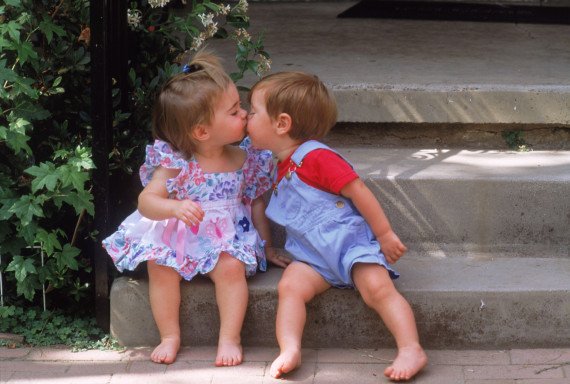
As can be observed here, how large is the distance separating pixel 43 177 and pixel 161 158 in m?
0.43

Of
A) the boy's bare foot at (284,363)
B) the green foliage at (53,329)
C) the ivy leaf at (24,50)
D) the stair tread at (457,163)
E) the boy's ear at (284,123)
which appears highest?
the ivy leaf at (24,50)

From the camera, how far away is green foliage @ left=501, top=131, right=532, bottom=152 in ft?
12.5

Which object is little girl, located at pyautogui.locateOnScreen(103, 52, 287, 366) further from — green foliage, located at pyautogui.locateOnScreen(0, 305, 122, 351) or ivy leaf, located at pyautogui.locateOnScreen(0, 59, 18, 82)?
ivy leaf, located at pyautogui.locateOnScreen(0, 59, 18, 82)

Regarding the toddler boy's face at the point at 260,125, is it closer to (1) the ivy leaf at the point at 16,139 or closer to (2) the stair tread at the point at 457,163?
(2) the stair tread at the point at 457,163

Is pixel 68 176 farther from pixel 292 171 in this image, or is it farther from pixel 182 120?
pixel 292 171

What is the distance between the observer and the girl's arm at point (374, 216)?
2918 mm

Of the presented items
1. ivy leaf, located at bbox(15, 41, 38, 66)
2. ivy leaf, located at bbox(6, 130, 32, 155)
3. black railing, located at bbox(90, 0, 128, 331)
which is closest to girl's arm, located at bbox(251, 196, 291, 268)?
black railing, located at bbox(90, 0, 128, 331)

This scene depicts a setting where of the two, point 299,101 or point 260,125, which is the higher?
point 299,101

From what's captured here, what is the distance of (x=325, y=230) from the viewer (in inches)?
116

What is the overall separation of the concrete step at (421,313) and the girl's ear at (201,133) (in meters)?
0.55

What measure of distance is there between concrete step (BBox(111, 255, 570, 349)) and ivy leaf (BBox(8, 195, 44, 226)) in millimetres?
414

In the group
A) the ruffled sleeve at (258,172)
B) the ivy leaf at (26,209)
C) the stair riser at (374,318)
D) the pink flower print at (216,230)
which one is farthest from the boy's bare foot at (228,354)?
the ivy leaf at (26,209)

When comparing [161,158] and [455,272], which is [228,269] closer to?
[161,158]

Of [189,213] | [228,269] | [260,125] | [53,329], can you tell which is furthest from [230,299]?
[53,329]
